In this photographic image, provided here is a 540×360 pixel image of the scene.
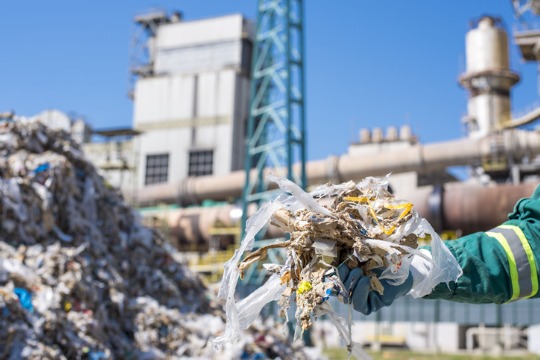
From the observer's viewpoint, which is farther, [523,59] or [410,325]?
[523,59]

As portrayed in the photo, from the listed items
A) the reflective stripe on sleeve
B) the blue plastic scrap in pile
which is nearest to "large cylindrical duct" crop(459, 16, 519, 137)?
the blue plastic scrap in pile

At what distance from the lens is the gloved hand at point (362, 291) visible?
5.48 feet

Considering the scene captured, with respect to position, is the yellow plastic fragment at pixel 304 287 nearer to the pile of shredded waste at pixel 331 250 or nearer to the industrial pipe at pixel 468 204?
the pile of shredded waste at pixel 331 250

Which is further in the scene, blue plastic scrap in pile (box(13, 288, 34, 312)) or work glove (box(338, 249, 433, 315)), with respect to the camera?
blue plastic scrap in pile (box(13, 288, 34, 312))

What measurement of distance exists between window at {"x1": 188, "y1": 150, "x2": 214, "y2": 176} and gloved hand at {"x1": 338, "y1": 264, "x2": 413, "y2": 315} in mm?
29861

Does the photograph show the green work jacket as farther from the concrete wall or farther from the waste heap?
the concrete wall

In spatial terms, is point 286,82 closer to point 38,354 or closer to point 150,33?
point 38,354

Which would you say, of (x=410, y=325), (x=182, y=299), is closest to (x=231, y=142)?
(x=410, y=325)

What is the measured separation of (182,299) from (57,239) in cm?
193

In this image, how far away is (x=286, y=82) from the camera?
1700 cm

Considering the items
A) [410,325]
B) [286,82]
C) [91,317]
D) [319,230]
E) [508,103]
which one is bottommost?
[410,325]

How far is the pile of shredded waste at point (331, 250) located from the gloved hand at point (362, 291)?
2cm

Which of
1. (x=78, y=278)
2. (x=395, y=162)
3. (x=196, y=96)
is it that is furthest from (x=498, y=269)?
(x=196, y=96)

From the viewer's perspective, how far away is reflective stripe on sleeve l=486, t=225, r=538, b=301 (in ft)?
5.80
